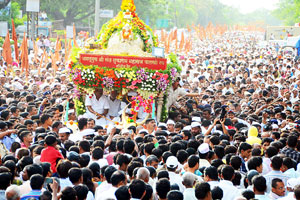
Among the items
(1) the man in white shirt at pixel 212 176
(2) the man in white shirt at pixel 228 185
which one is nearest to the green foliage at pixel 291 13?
(2) the man in white shirt at pixel 228 185

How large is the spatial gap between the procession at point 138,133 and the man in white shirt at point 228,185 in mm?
14

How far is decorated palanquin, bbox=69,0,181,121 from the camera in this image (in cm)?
1314

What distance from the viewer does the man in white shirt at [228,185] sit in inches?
262

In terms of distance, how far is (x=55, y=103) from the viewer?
45.5 feet

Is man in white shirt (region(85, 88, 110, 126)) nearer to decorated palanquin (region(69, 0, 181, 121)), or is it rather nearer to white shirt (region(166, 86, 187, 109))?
decorated palanquin (region(69, 0, 181, 121))

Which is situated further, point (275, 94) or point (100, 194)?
point (275, 94)

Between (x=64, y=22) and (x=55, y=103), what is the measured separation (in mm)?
43277

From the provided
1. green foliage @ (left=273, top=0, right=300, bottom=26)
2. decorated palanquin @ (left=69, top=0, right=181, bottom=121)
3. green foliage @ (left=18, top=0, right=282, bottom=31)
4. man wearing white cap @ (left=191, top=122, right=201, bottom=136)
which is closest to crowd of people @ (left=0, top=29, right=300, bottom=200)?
man wearing white cap @ (left=191, top=122, right=201, bottom=136)

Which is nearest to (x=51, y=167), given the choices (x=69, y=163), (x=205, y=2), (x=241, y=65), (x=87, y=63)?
(x=69, y=163)

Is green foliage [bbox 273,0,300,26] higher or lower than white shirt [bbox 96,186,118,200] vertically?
higher

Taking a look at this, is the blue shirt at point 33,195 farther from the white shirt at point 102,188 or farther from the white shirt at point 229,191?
the white shirt at point 229,191

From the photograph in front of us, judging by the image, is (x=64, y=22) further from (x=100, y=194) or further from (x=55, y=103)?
(x=100, y=194)

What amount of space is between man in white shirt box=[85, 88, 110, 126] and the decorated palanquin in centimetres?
26

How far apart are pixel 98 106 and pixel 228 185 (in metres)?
7.50
